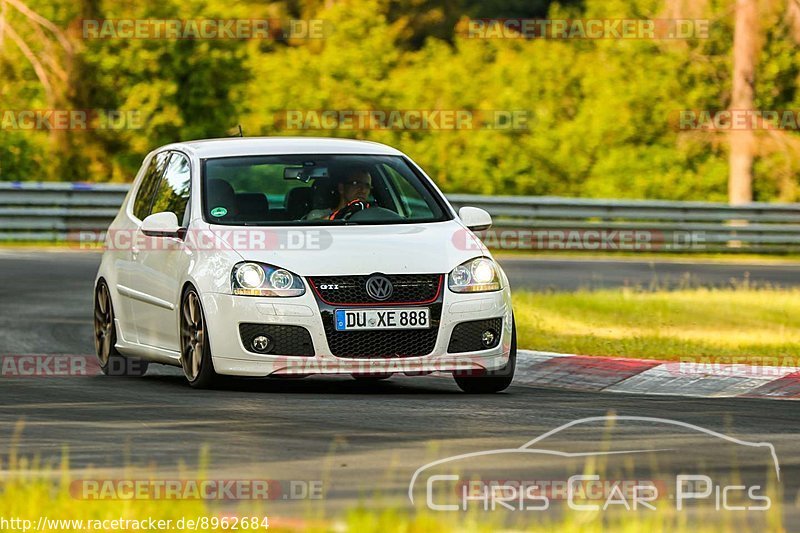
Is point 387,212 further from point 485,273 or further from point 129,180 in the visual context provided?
point 129,180

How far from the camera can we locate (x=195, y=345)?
37.2 ft

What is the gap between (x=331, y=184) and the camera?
12.1 metres

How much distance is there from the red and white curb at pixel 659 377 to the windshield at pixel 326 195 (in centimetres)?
140

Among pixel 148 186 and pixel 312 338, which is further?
pixel 148 186

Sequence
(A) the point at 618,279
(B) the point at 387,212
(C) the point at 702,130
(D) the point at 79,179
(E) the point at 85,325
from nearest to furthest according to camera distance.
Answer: (B) the point at 387,212
(E) the point at 85,325
(A) the point at 618,279
(D) the point at 79,179
(C) the point at 702,130

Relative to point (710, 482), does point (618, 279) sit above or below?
below

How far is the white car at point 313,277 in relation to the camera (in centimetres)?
1086

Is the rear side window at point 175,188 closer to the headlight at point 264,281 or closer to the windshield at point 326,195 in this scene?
the windshield at point 326,195

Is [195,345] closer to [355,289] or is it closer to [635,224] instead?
[355,289]

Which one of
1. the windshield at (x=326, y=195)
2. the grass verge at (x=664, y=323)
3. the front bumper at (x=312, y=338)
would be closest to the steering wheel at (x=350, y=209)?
the windshield at (x=326, y=195)

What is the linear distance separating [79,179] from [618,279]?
14.6 metres

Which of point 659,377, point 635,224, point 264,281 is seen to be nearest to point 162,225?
point 264,281

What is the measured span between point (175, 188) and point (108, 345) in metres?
1.25

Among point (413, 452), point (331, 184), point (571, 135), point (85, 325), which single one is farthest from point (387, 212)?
point (571, 135)
